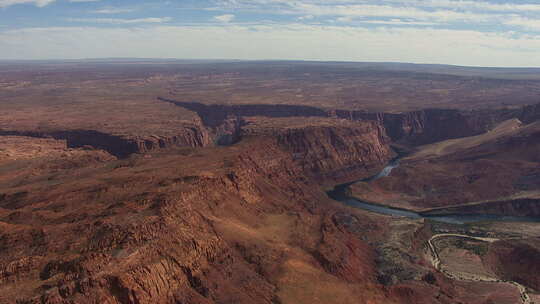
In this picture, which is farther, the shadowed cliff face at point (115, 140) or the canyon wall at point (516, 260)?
the shadowed cliff face at point (115, 140)

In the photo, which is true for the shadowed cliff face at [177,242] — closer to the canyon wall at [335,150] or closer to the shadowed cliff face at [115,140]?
the shadowed cliff face at [115,140]

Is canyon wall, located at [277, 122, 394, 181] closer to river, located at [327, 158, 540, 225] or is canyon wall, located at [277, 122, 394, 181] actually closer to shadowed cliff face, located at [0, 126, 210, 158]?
river, located at [327, 158, 540, 225]

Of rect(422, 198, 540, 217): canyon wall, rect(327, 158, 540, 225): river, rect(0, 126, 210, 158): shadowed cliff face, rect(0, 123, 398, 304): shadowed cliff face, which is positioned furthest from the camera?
rect(0, 126, 210, 158): shadowed cliff face

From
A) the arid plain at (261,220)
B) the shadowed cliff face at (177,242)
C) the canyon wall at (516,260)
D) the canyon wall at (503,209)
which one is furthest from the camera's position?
the canyon wall at (503,209)

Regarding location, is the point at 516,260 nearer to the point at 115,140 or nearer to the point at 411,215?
the point at 411,215

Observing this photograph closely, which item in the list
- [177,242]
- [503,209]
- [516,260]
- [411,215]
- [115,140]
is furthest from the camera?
[115,140]

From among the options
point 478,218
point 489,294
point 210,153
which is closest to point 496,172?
point 478,218

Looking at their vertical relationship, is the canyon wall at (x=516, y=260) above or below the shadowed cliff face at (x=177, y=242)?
below

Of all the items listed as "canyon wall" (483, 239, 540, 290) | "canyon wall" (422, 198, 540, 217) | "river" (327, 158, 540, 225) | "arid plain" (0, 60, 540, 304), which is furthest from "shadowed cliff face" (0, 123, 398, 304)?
"canyon wall" (422, 198, 540, 217)

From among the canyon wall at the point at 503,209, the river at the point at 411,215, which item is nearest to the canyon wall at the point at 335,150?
the river at the point at 411,215

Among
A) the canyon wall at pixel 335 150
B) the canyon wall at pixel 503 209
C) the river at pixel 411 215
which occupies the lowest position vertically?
the river at pixel 411 215

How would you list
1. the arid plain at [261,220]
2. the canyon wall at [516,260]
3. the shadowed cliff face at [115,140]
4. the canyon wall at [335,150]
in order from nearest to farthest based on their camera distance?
the arid plain at [261,220] < the canyon wall at [516,260] < the shadowed cliff face at [115,140] < the canyon wall at [335,150]

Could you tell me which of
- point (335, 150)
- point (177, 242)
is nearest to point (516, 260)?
point (177, 242)
